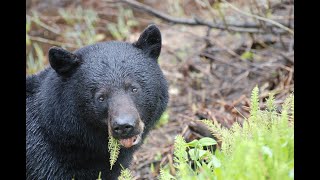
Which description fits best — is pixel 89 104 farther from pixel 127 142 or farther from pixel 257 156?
pixel 257 156

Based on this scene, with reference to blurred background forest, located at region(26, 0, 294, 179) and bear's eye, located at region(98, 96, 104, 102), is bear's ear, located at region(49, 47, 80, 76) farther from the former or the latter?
blurred background forest, located at region(26, 0, 294, 179)

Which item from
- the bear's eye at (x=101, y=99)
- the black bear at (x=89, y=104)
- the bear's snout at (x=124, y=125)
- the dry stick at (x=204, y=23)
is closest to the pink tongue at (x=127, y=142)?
the black bear at (x=89, y=104)

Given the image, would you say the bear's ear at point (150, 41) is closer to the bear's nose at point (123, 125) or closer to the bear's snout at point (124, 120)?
the bear's snout at point (124, 120)

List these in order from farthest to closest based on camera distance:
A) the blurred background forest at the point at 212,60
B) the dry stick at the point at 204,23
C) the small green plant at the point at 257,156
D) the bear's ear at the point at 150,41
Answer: the dry stick at the point at 204,23 → the blurred background forest at the point at 212,60 → the bear's ear at the point at 150,41 → the small green plant at the point at 257,156

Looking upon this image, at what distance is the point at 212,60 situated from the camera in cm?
988

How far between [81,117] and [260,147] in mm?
2043

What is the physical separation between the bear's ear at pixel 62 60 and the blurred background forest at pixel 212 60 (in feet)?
7.07

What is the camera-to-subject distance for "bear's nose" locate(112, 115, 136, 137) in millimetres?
4617

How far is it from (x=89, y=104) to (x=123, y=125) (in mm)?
566

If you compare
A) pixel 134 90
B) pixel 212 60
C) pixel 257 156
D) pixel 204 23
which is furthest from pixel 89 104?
pixel 212 60

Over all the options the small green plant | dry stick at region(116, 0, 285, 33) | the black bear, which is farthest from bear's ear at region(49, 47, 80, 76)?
dry stick at region(116, 0, 285, 33)

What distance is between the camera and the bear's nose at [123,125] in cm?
462
